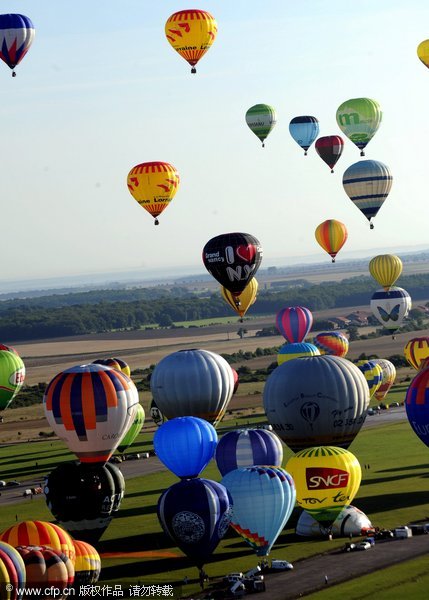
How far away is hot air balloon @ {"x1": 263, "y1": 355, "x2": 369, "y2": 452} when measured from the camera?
53750 mm

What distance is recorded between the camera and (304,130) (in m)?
102

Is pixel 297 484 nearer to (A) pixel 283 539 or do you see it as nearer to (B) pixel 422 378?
(A) pixel 283 539

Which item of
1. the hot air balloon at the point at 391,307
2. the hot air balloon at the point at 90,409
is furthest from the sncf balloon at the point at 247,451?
the hot air balloon at the point at 391,307

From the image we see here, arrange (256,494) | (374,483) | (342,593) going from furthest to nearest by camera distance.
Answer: (374,483), (256,494), (342,593)

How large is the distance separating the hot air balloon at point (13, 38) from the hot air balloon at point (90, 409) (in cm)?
2771

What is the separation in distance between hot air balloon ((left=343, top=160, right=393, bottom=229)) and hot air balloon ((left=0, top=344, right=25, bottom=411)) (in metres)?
24.2

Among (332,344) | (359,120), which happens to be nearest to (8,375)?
(332,344)

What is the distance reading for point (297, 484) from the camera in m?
47.1

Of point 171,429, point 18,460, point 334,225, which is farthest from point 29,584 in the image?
point 334,225

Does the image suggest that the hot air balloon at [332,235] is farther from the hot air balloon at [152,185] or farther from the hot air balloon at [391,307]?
the hot air balloon at [152,185]

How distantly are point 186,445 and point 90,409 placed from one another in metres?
4.85

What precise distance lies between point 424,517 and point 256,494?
309 inches

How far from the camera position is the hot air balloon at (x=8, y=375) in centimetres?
7488

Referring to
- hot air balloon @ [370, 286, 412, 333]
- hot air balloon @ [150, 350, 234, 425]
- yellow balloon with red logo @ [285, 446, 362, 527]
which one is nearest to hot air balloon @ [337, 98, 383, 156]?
hot air balloon @ [370, 286, 412, 333]
